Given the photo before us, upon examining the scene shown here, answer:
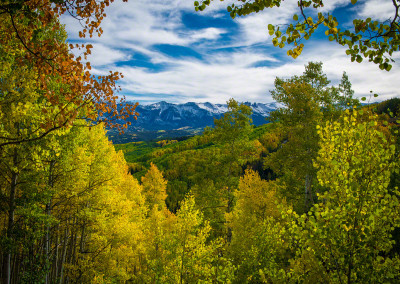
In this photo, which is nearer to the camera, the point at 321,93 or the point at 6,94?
the point at 6,94

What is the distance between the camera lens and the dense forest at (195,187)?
3732 millimetres

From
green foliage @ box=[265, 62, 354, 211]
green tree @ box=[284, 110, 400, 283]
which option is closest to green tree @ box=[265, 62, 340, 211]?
green foliage @ box=[265, 62, 354, 211]

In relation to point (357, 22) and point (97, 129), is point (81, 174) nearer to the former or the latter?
point (97, 129)

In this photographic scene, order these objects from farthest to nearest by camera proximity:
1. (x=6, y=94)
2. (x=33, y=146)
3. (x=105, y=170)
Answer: (x=105, y=170)
(x=33, y=146)
(x=6, y=94)

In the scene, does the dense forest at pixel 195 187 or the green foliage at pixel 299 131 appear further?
the green foliage at pixel 299 131

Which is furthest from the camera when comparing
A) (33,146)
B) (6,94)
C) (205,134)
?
(205,134)

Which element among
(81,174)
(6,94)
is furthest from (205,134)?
(6,94)

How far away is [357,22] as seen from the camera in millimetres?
2584

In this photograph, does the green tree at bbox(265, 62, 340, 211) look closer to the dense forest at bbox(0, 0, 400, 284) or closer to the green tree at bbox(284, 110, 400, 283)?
the dense forest at bbox(0, 0, 400, 284)

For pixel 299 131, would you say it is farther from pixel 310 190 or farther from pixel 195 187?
pixel 195 187

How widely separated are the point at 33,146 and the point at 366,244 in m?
8.68

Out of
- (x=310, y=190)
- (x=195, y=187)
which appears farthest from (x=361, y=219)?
(x=195, y=187)

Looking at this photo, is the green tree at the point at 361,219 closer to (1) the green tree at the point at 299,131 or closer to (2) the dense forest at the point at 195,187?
(2) the dense forest at the point at 195,187

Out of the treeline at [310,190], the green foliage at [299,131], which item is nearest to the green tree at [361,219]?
the treeline at [310,190]
